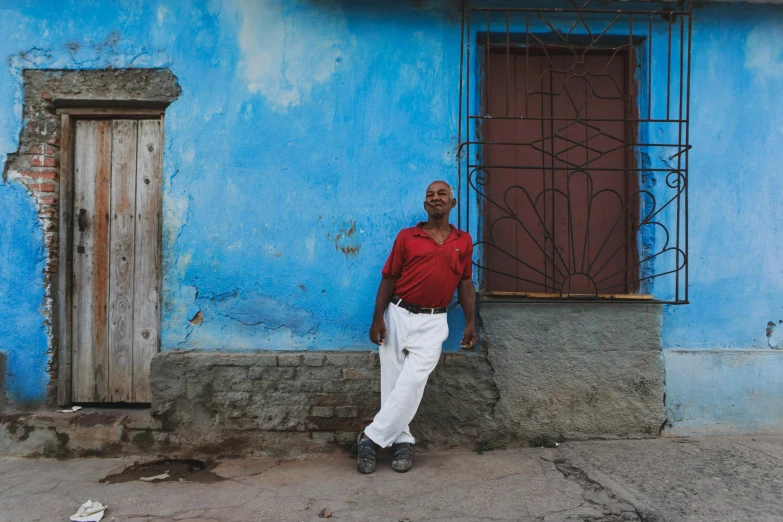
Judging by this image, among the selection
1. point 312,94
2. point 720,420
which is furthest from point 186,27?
point 720,420

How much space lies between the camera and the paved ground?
2.66 meters

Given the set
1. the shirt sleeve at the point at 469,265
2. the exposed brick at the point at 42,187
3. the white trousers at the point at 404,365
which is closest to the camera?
the white trousers at the point at 404,365

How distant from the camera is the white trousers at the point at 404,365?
309 cm

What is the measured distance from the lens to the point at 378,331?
3.18 meters

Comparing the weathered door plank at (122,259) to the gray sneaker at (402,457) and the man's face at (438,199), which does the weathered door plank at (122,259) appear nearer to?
the gray sneaker at (402,457)

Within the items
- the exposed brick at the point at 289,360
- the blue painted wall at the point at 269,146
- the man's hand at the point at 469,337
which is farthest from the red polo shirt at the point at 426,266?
the exposed brick at the point at 289,360

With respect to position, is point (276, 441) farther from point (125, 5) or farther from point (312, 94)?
point (125, 5)

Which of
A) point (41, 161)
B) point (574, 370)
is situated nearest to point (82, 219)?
point (41, 161)

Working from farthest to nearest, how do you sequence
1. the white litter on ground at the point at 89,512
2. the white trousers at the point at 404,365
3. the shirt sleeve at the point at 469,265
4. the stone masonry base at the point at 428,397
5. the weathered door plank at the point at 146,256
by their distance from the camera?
1. the weathered door plank at the point at 146,256
2. the stone masonry base at the point at 428,397
3. the shirt sleeve at the point at 469,265
4. the white trousers at the point at 404,365
5. the white litter on ground at the point at 89,512

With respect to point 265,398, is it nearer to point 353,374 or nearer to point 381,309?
point 353,374

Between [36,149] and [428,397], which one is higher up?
[36,149]

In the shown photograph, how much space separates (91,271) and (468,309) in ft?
8.42

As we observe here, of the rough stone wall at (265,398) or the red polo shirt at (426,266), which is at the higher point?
the red polo shirt at (426,266)

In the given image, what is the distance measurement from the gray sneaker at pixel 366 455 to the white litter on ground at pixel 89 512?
134cm
